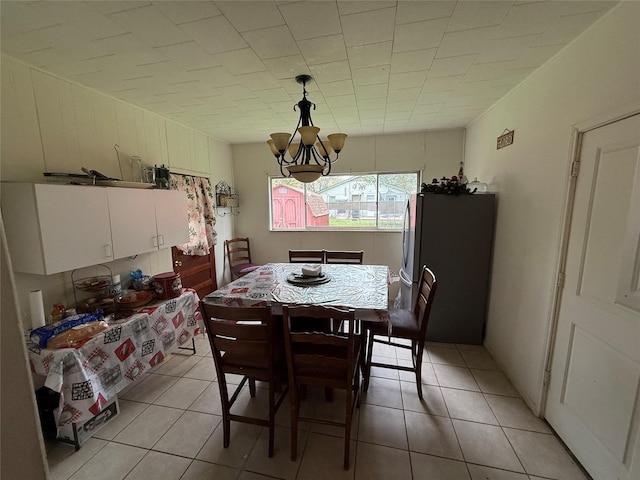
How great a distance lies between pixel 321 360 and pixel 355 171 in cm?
302

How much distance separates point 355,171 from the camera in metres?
3.92

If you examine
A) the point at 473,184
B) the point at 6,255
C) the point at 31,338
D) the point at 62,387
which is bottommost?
the point at 62,387

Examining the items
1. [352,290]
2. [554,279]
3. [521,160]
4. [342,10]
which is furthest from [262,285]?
[521,160]

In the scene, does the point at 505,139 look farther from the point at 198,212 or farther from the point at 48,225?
the point at 48,225

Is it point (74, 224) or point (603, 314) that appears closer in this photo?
point (603, 314)

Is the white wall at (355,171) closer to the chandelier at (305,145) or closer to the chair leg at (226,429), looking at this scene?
the chandelier at (305,145)

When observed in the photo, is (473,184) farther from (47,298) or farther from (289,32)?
(47,298)

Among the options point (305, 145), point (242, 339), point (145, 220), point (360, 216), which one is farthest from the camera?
point (360, 216)

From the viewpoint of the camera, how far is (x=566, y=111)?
166 cm

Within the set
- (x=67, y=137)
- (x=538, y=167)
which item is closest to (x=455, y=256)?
(x=538, y=167)

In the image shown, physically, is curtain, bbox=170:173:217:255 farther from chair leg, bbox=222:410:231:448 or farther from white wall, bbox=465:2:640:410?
white wall, bbox=465:2:640:410

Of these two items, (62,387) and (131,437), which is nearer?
(62,387)

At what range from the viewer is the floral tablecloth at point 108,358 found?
5.11 feet

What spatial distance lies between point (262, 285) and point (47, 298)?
5.03 feet
